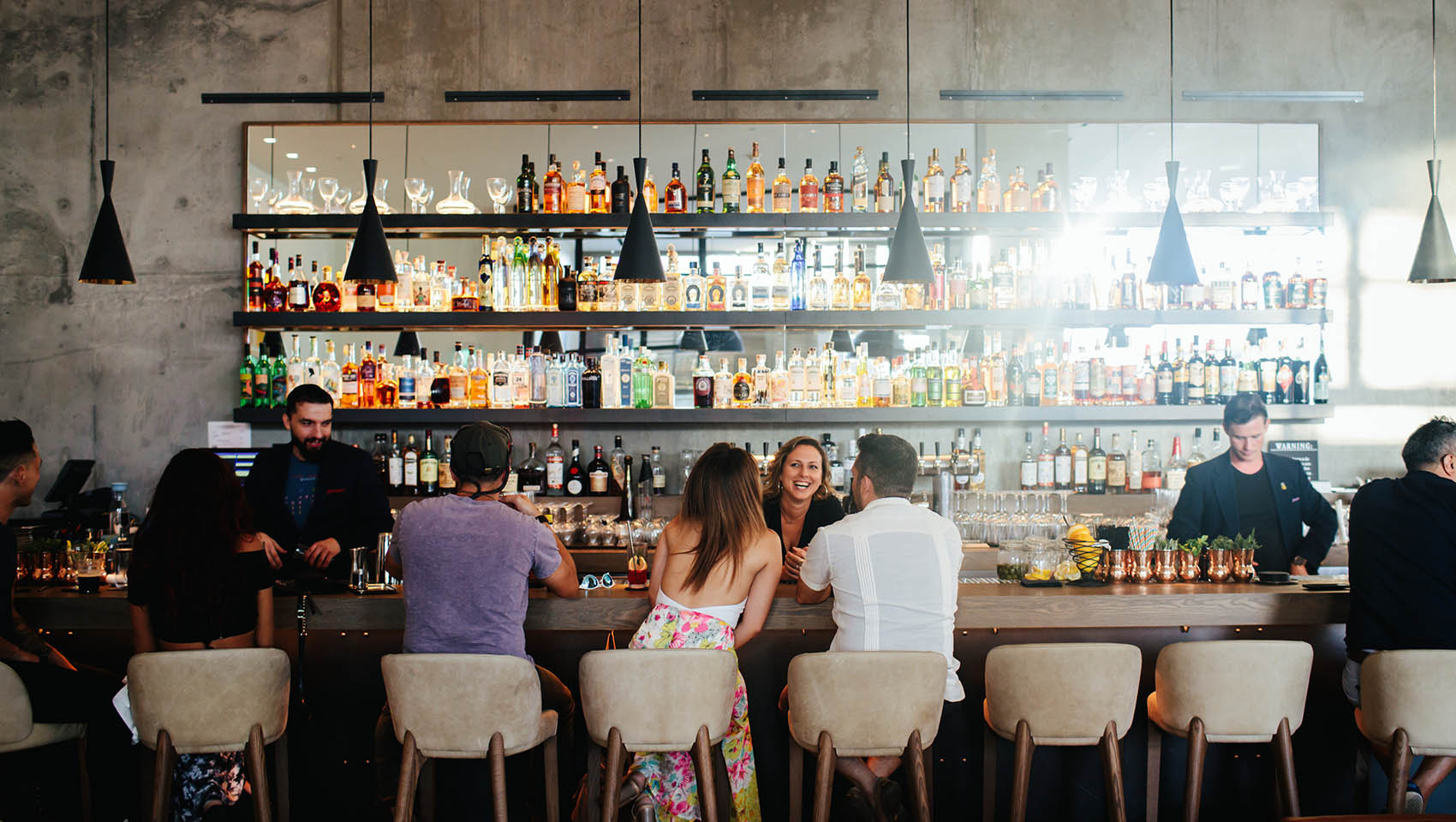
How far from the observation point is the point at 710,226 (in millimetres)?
4984

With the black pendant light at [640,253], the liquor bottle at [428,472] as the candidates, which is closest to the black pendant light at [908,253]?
the black pendant light at [640,253]

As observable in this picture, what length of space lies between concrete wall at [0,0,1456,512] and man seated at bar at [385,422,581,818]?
2.70 metres

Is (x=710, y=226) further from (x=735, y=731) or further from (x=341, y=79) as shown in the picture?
(x=735, y=731)

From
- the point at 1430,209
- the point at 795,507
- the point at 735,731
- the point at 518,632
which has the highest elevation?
the point at 1430,209

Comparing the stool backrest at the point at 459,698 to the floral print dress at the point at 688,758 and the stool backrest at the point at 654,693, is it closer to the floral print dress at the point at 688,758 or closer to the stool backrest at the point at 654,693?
the stool backrest at the point at 654,693

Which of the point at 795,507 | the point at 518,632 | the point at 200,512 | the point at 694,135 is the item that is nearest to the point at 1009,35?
the point at 694,135

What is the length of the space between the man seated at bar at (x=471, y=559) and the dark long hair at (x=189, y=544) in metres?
0.49

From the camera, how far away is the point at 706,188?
16.6 ft

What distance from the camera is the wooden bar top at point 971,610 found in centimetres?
309

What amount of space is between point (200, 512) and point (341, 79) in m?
3.39

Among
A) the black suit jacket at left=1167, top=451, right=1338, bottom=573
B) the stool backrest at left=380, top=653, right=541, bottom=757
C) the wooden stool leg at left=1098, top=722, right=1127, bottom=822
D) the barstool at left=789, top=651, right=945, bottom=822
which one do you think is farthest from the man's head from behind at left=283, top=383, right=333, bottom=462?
the black suit jacket at left=1167, top=451, right=1338, bottom=573

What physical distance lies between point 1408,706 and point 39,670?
12.9 ft

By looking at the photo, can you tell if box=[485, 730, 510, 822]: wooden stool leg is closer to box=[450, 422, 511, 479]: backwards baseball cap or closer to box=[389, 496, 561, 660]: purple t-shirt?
box=[389, 496, 561, 660]: purple t-shirt

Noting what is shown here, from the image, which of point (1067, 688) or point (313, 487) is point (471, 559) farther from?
point (313, 487)
